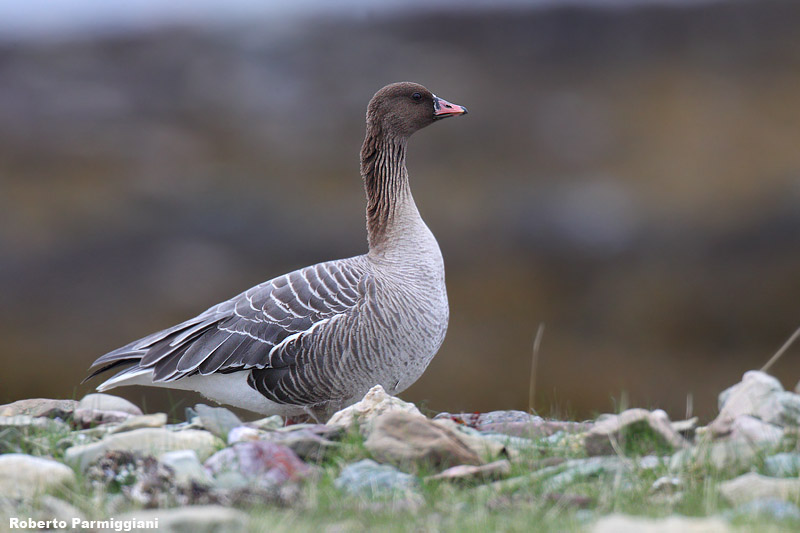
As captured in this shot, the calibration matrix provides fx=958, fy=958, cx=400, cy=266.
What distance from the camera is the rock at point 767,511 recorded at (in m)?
3.77

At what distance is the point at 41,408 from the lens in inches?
252

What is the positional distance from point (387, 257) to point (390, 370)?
1050 millimetres

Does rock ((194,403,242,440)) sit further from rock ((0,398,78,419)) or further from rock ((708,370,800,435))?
rock ((708,370,800,435))

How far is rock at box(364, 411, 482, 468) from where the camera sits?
15.6 ft

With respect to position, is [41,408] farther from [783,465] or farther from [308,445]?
[783,465]

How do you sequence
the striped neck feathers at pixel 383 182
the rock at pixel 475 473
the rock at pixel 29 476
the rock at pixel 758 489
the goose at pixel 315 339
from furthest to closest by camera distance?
the striped neck feathers at pixel 383 182 → the goose at pixel 315 339 → the rock at pixel 475 473 → the rock at pixel 29 476 → the rock at pixel 758 489

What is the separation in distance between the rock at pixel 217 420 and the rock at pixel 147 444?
6.4 inches

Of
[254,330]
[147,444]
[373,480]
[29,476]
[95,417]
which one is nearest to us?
A: [29,476]

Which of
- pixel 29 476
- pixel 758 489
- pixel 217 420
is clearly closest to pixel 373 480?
pixel 217 420

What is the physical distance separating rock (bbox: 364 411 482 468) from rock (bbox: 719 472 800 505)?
1.25m

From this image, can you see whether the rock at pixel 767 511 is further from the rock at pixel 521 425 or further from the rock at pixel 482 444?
the rock at pixel 521 425

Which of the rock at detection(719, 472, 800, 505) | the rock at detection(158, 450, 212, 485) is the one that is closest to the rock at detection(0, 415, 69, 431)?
the rock at detection(158, 450, 212, 485)

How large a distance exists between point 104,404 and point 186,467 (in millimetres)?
2372

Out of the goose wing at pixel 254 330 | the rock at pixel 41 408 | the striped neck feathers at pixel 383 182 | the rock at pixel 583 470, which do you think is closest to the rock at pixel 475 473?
the rock at pixel 583 470
